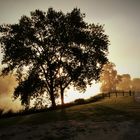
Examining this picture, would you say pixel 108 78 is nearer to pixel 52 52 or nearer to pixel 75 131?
pixel 52 52

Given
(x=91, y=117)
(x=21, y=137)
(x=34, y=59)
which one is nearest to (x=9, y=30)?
(x=34, y=59)

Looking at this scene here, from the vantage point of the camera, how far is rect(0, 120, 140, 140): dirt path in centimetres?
2248

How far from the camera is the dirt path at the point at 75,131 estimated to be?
22.5 meters

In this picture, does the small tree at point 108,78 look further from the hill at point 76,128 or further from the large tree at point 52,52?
the hill at point 76,128

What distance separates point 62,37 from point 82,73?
725cm


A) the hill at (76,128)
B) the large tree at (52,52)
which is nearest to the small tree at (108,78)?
the large tree at (52,52)

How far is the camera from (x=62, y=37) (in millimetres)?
44938

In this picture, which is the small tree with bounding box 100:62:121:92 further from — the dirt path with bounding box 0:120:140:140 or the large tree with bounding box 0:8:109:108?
the dirt path with bounding box 0:120:140:140

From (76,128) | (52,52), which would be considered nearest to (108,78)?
(52,52)

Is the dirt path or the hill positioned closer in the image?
the dirt path

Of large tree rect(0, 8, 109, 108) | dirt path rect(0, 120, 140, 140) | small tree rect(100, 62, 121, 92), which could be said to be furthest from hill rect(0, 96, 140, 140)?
small tree rect(100, 62, 121, 92)

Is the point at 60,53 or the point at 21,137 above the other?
the point at 60,53

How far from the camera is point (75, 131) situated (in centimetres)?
2409

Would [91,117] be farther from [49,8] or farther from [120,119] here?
[49,8]
